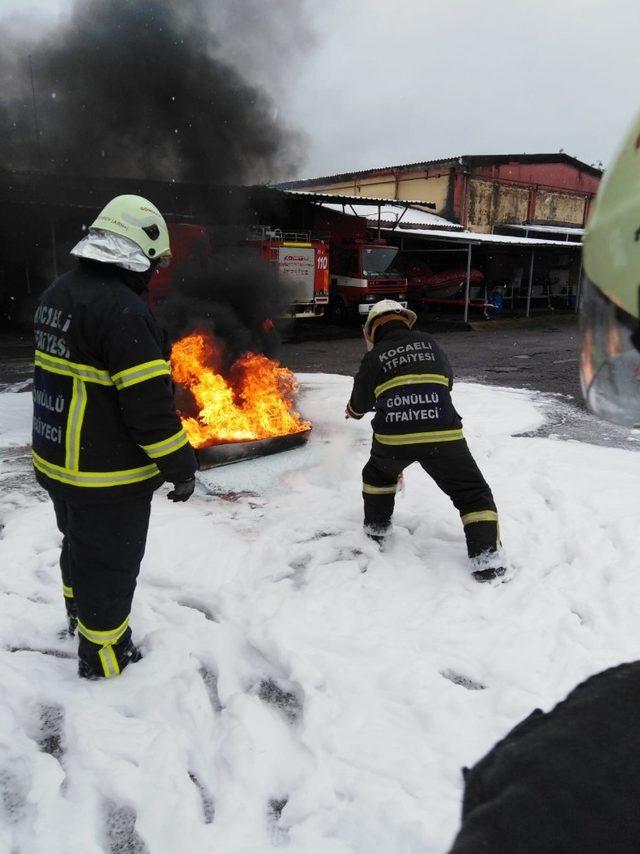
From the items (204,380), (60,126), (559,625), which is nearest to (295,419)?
(204,380)

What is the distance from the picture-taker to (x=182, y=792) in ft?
7.03

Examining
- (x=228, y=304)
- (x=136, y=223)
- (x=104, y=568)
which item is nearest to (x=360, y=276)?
(x=228, y=304)

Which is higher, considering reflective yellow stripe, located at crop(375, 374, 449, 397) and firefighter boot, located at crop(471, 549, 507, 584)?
reflective yellow stripe, located at crop(375, 374, 449, 397)

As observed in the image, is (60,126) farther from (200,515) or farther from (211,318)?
(200,515)

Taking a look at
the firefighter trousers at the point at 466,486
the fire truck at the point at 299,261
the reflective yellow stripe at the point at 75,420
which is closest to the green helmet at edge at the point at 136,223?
the reflective yellow stripe at the point at 75,420

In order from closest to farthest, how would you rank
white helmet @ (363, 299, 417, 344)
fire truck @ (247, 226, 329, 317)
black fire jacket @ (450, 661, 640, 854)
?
1. black fire jacket @ (450, 661, 640, 854)
2. white helmet @ (363, 299, 417, 344)
3. fire truck @ (247, 226, 329, 317)

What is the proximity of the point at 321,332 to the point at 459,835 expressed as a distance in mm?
16480

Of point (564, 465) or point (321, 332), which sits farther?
point (321, 332)

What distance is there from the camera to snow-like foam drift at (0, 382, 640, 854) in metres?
2.06

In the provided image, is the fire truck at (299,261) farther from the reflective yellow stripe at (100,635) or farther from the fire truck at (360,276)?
the reflective yellow stripe at (100,635)

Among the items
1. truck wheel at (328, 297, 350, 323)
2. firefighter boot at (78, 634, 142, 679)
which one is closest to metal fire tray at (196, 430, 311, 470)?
firefighter boot at (78, 634, 142, 679)

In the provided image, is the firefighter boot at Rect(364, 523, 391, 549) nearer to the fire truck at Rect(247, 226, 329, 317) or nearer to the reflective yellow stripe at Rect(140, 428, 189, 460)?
the reflective yellow stripe at Rect(140, 428, 189, 460)

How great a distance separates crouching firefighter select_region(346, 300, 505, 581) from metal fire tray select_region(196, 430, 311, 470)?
1898mm

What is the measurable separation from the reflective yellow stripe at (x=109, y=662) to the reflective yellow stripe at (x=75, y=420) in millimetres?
815
